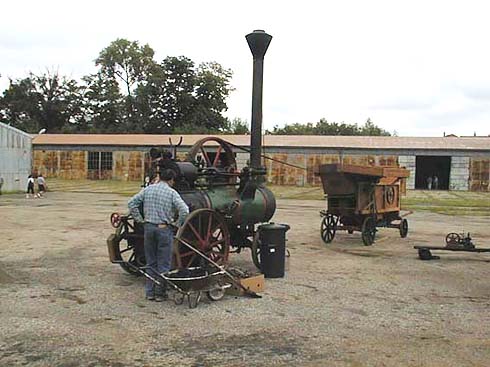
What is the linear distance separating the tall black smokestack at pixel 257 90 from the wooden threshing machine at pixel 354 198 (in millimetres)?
3091

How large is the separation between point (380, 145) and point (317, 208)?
18779mm

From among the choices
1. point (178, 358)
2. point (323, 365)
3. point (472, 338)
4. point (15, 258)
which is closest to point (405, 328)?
point (472, 338)

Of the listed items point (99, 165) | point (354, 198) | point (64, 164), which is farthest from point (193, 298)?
point (64, 164)

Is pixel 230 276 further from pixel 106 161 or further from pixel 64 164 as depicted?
pixel 64 164

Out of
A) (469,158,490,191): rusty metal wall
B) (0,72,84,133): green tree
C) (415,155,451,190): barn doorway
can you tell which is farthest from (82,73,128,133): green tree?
(469,158,490,191): rusty metal wall

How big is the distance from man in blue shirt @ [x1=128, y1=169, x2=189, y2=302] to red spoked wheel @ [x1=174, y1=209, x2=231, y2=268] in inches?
10.6

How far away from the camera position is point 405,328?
258 inches

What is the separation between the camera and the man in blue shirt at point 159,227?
25.1ft

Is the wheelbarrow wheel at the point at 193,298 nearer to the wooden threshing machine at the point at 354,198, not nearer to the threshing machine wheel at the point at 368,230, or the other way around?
the wooden threshing machine at the point at 354,198

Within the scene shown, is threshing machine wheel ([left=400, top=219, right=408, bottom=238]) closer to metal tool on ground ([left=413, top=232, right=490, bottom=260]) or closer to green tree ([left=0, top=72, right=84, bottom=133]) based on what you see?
metal tool on ground ([left=413, top=232, right=490, bottom=260])

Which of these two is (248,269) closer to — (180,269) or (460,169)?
(180,269)

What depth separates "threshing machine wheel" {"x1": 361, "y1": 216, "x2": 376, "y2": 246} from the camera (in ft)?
43.6

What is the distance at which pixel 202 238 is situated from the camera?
27.9 ft

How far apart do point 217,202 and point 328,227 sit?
17.0 feet
